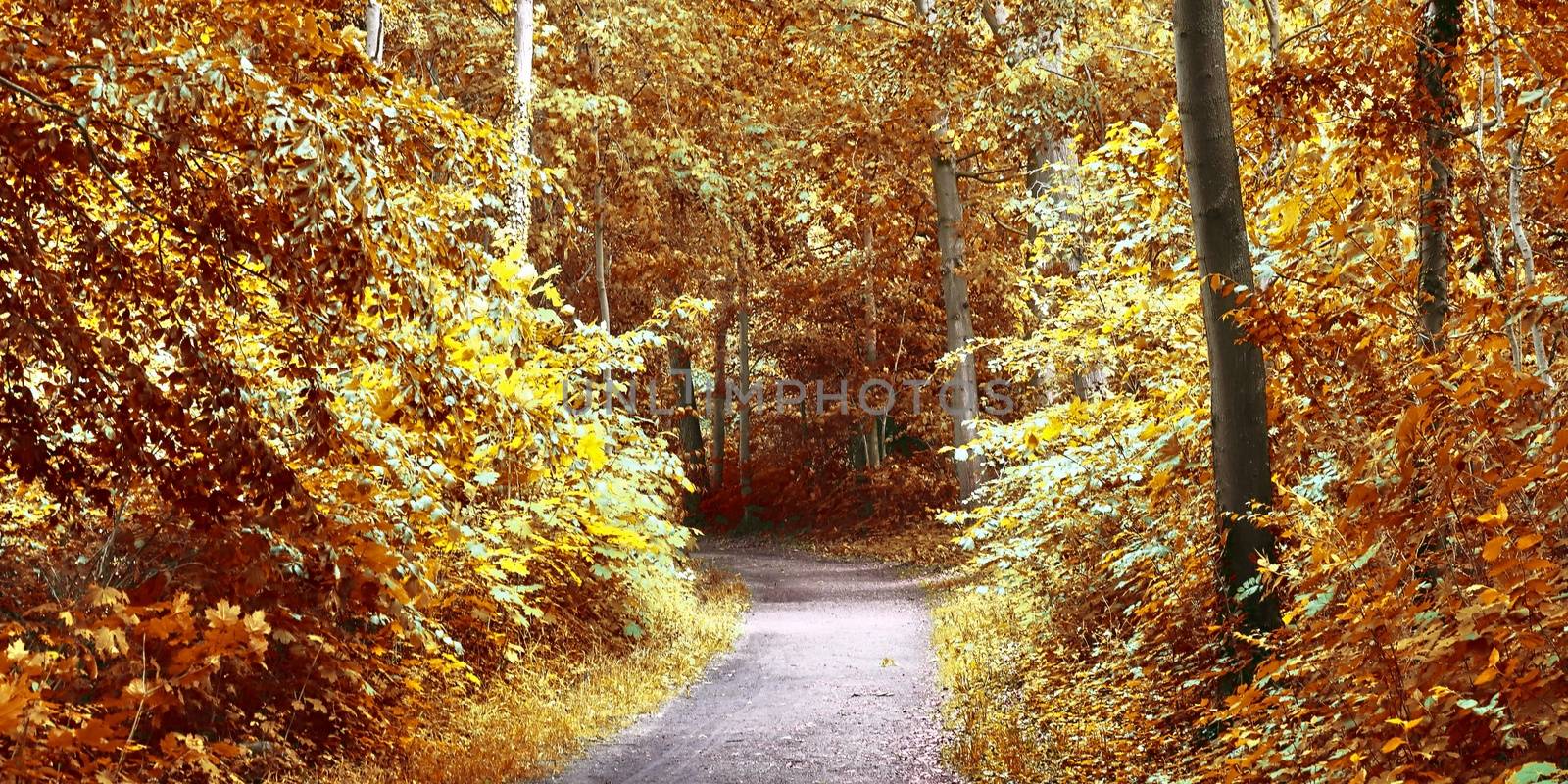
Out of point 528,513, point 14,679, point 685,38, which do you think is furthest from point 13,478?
point 685,38

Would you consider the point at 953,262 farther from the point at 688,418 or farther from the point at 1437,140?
the point at 1437,140

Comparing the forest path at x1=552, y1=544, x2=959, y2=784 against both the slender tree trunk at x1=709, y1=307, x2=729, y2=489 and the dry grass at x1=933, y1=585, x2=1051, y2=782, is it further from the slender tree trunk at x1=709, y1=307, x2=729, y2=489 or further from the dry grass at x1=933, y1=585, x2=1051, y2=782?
the slender tree trunk at x1=709, y1=307, x2=729, y2=489

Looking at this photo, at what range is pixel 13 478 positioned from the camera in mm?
6887

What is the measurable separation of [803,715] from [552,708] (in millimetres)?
1990

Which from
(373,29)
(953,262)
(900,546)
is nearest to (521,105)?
(373,29)

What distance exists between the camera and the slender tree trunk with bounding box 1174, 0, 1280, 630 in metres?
6.66

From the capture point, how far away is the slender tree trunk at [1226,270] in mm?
6664

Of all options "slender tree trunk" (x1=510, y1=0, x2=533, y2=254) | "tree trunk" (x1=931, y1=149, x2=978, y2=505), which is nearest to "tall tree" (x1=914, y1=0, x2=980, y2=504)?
"tree trunk" (x1=931, y1=149, x2=978, y2=505)

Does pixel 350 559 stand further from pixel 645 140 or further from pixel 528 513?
pixel 645 140

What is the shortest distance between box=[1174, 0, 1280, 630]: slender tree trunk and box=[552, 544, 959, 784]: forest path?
235cm

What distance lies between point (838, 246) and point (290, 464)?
81.1 feet

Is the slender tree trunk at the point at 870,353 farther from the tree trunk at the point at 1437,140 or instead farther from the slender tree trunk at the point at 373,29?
the tree trunk at the point at 1437,140

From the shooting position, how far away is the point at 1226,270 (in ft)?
21.9

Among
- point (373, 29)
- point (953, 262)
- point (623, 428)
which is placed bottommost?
point (623, 428)
